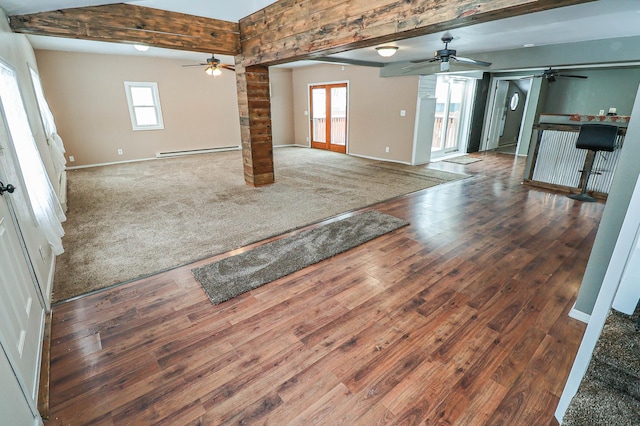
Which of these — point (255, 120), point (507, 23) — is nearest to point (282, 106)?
point (255, 120)

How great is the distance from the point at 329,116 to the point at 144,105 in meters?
4.85

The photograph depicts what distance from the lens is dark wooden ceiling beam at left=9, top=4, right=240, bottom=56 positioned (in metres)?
3.13

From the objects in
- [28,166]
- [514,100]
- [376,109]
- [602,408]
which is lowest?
[602,408]

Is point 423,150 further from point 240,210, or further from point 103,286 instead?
point 103,286

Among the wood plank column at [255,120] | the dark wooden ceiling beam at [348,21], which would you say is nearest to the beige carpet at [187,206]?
the wood plank column at [255,120]

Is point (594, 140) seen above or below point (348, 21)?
below

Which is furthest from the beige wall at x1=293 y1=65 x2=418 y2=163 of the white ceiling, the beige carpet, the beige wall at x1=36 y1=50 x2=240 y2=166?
the beige wall at x1=36 y1=50 x2=240 y2=166

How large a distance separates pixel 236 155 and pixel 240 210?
457cm

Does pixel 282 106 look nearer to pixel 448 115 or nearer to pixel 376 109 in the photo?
pixel 376 109

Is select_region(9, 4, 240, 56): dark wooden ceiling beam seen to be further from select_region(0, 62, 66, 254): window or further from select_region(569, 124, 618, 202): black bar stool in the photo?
select_region(569, 124, 618, 202): black bar stool

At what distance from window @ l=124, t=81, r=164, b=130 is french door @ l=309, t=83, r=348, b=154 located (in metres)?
4.27

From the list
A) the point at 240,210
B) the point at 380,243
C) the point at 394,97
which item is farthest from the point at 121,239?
the point at 394,97

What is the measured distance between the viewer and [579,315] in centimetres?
212

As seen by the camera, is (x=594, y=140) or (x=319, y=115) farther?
(x=319, y=115)
